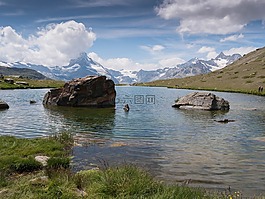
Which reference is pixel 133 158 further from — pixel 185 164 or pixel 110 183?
pixel 110 183

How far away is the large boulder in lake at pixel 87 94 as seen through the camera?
190ft

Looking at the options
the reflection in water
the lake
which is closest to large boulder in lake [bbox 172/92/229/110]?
the lake

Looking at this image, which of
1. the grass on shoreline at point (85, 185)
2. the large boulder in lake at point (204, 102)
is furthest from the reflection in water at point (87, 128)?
the large boulder in lake at point (204, 102)

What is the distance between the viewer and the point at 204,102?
5481 centimetres

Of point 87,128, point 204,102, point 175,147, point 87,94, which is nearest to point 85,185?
point 175,147

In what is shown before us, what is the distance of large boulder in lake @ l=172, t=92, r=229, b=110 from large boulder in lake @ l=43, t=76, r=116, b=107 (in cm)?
1526

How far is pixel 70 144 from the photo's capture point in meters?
23.3

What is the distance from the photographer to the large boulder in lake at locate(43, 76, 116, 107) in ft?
190

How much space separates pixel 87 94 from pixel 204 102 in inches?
925

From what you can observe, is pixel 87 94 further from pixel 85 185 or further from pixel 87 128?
pixel 85 185

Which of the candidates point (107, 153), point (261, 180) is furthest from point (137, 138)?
point (261, 180)

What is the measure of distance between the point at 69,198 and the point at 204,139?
18982mm

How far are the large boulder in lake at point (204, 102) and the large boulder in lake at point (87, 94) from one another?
50.1 ft

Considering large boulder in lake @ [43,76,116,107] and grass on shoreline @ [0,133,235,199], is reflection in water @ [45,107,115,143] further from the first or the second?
large boulder in lake @ [43,76,116,107]
